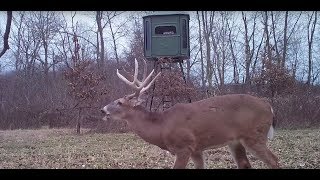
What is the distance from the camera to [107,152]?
8172mm

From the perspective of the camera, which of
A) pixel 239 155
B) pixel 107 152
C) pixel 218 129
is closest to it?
pixel 218 129

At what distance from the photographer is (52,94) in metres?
12.0

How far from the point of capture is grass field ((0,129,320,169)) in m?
6.64

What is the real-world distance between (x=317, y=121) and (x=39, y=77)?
22.9ft

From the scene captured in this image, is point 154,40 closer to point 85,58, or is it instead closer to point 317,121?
point 85,58

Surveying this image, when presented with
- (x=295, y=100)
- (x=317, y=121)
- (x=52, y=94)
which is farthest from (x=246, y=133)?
(x=52, y=94)

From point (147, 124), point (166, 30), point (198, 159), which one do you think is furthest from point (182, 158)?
point (166, 30)

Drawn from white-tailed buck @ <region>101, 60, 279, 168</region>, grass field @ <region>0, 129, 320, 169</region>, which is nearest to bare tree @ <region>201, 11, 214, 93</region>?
grass field @ <region>0, 129, 320, 169</region>

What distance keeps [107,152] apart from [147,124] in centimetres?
242

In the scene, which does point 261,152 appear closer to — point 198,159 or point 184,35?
point 198,159

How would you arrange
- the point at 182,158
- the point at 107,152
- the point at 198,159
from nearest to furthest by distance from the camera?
the point at 182,158
the point at 198,159
the point at 107,152

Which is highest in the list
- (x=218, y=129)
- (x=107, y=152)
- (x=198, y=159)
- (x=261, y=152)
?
(x=218, y=129)

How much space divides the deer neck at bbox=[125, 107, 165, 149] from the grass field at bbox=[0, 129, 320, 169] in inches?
26.2

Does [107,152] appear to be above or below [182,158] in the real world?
below
